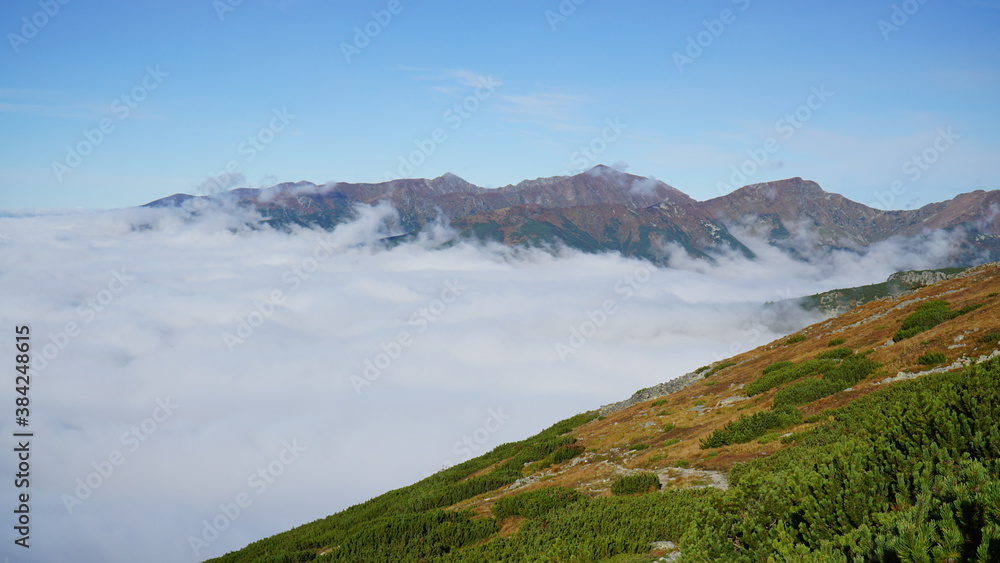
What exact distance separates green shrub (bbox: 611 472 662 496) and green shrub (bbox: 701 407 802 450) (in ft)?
16.7

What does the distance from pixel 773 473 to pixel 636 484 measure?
8322mm

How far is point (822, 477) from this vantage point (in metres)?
6.91

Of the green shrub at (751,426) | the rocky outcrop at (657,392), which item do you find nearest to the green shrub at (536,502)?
the green shrub at (751,426)

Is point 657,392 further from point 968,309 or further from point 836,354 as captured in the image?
point 968,309

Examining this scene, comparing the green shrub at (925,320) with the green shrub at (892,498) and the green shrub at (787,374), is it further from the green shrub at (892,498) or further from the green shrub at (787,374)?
the green shrub at (892,498)

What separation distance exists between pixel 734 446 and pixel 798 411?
3.47 metres

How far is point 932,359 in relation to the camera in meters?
19.3

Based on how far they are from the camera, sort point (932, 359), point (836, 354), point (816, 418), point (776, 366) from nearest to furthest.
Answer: point (816, 418), point (932, 359), point (836, 354), point (776, 366)

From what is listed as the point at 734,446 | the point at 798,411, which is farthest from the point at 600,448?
the point at 798,411

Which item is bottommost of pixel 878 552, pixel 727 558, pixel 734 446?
pixel 734 446

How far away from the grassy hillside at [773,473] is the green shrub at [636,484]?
7 cm

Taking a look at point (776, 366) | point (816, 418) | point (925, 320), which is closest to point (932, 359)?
point (816, 418)

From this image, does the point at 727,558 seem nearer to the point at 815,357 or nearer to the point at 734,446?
the point at 734,446

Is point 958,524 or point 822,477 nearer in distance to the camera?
point 958,524
